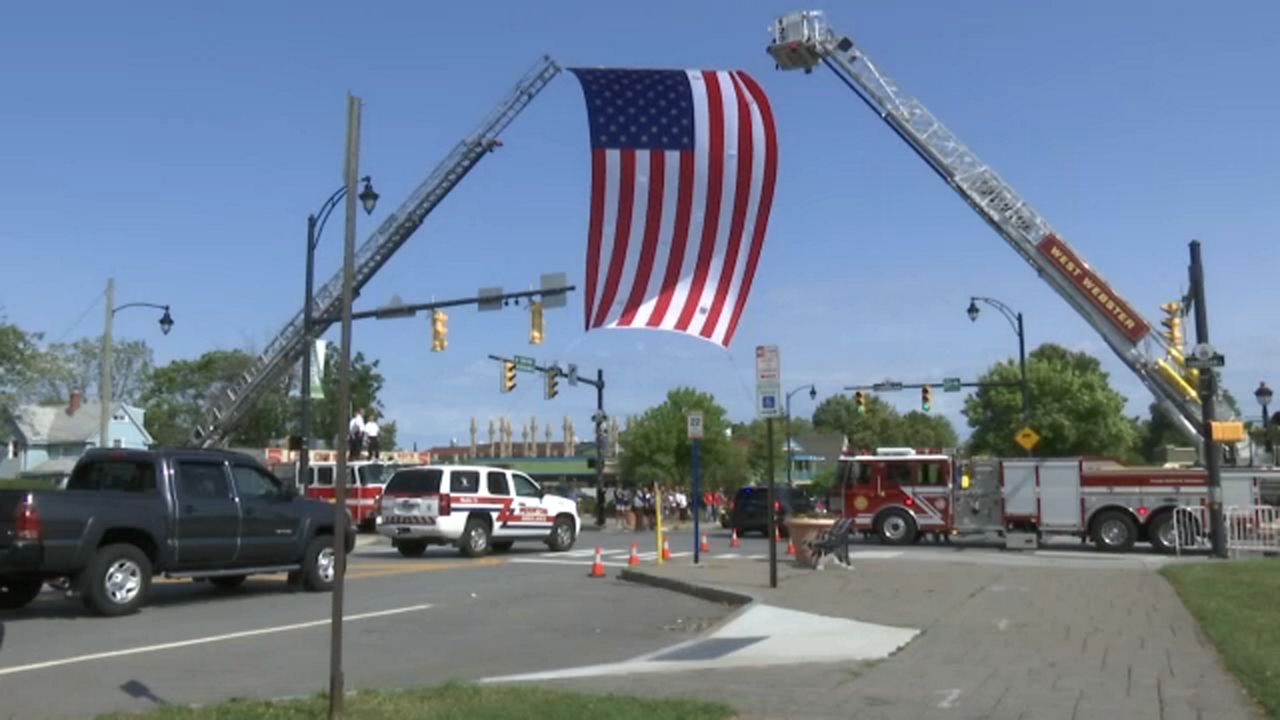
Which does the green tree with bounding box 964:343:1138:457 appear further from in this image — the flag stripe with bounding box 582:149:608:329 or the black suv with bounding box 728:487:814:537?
the flag stripe with bounding box 582:149:608:329

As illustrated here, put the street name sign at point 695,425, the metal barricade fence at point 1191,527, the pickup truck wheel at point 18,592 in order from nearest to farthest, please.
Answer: the pickup truck wheel at point 18,592
the street name sign at point 695,425
the metal barricade fence at point 1191,527

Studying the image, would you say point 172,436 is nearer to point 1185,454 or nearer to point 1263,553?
point 1185,454

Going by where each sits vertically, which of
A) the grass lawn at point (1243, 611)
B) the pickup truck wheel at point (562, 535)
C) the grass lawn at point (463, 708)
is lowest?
the grass lawn at point (1243, 611)

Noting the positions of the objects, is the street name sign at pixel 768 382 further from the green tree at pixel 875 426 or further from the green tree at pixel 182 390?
the green tree at pixel 875 426

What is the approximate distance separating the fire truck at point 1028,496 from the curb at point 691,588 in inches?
513

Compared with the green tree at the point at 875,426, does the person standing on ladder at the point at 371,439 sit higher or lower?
lower

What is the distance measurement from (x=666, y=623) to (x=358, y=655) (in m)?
4.06

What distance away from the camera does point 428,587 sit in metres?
18.1

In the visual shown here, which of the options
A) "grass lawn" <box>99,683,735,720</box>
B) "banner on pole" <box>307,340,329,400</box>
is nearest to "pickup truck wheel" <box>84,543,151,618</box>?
"grass lawn" <box>99,683,735,720</box>

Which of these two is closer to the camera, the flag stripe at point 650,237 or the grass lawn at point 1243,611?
the grass lawn at point 1243,611

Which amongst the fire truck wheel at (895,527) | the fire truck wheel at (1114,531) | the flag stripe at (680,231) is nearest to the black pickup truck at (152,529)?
the flag stripe at (680,231)

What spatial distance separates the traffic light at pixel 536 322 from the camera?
104 ft

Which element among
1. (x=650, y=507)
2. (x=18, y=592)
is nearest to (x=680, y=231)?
(x=18, y=592)

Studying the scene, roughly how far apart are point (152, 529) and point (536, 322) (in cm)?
1773
